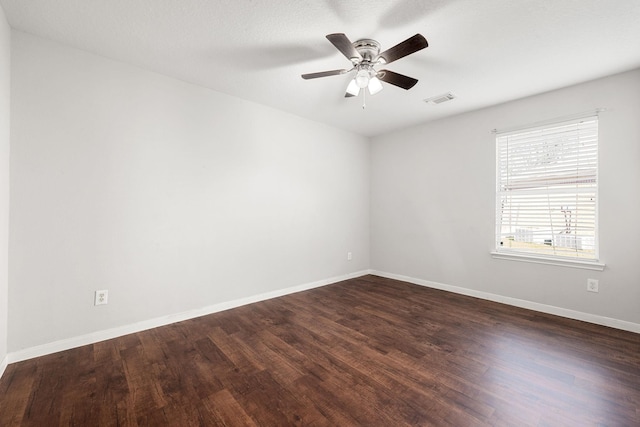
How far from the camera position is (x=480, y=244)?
3.51 meters

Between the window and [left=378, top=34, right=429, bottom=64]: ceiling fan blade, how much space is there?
2.28 meters

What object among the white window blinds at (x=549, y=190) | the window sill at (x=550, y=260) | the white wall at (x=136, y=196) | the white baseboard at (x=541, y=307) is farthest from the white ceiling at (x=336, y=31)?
the white baseboard at (x=541, y=307)

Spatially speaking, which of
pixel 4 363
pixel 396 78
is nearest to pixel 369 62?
pixel 396 78

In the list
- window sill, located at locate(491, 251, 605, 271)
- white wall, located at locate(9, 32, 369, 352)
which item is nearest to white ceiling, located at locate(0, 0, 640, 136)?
white wall, located at locate(9, 32, 369, 352)

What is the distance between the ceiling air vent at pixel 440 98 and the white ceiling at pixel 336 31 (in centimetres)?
17

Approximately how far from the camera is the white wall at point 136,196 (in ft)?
6.73

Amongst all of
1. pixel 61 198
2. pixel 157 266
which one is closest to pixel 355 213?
pixel 157 266

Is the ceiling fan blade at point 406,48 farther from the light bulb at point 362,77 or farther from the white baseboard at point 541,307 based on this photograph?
the white baseboard at point 541,307

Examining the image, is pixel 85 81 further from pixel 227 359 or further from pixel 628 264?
pixel 628 264

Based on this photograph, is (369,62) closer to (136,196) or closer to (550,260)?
(136,196)

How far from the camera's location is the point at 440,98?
3160 mm

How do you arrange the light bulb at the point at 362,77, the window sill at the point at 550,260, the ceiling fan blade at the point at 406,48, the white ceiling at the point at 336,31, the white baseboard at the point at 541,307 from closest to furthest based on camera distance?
the ceiling fan blade at the point at 406,48
the white ceiling at the point at 336,31
the light bulb at the point at 362,77
the white baseboard at the point at 541,307
the window sill at the point at 550,260

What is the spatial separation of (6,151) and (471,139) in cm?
461

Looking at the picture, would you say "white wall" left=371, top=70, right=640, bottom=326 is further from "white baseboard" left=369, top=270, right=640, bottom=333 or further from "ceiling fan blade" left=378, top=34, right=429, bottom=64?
"ceiling fan blade" left=378, top=34, right=429, bottom=64
